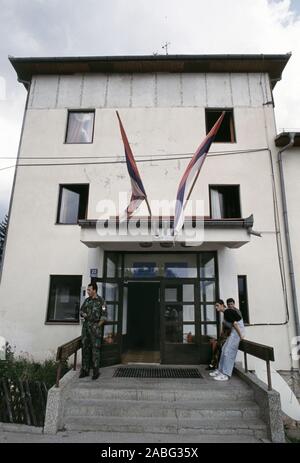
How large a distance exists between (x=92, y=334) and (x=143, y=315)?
7.58 metres

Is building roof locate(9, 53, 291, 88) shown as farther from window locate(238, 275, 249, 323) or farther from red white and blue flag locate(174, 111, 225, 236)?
window locate(238, 275, 249, 323)

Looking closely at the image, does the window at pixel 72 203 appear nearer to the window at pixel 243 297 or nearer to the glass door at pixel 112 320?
the glass door at pixel 112 320

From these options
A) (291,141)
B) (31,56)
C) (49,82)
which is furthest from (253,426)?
(31,56)

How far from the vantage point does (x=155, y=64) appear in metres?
9.86

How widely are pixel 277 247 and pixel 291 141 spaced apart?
352 cm

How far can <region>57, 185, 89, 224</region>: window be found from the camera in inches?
349

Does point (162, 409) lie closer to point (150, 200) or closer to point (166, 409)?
point (166, 409)

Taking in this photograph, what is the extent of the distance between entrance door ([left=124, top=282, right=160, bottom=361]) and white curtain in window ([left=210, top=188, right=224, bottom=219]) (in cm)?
537

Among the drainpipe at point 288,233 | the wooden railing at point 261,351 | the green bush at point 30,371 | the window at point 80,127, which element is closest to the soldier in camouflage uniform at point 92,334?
the green bush at point 30,371

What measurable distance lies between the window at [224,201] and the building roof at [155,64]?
15.4ft

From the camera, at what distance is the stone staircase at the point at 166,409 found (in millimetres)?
4652

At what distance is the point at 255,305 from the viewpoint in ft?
25.7

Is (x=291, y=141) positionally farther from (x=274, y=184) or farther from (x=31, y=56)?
(x=31, y=56)

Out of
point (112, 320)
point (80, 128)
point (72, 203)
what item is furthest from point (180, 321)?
point (80, 128)
